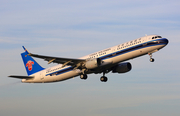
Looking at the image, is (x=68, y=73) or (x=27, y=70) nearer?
(x=68, y=73)

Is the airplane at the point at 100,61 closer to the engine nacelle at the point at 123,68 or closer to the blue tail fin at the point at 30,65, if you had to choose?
the engine nacelle at the point at 123,68

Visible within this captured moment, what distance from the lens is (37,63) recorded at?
67.4 meters

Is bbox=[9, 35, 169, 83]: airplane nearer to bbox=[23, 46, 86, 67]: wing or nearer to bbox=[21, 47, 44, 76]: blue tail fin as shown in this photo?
bbox=[23, 46, 86, 67]: wing

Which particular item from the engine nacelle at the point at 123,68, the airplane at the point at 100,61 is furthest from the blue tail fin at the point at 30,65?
the engine nacelle at the point at 123,68

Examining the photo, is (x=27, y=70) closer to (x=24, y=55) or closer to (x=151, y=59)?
(x=24, y=55)

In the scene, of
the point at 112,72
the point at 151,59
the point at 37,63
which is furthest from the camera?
the point at 37,63

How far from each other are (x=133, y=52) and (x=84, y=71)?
1030cm

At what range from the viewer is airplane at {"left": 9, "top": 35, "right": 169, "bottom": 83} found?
5194 centimetres

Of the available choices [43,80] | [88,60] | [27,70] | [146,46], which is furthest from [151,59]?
[27,70]

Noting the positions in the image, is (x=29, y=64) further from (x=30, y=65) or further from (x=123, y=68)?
(x=123, y=68)

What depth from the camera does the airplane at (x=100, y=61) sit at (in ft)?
170

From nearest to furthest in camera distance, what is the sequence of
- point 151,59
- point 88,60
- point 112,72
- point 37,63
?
1. point 151,59
2. point 88,60
3. point 112,72
4. point 37,63

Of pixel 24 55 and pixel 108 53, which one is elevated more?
pixel 24 55

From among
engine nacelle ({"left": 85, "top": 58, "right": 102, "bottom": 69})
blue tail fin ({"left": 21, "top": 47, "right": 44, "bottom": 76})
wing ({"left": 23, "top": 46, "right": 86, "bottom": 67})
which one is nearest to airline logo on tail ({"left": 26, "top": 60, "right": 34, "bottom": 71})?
blue tail fin ({"left": 21, "top": 47, "right": 44, "bottom": 76})
